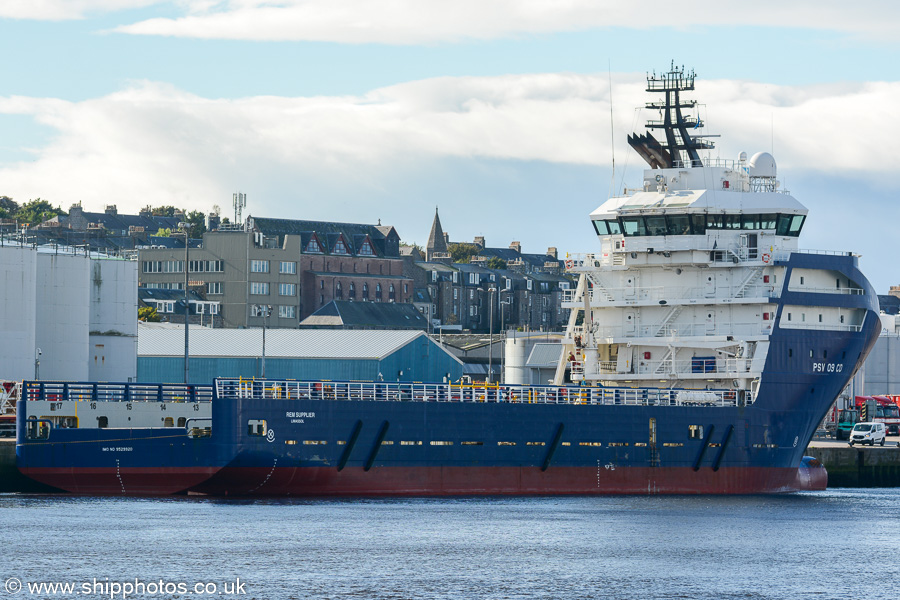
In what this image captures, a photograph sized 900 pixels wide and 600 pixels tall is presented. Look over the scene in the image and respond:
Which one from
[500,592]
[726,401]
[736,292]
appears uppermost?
[736,292]

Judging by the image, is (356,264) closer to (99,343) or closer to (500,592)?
(99,343)

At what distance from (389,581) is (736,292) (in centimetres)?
2555

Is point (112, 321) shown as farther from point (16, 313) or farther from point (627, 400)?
point (627, 400)

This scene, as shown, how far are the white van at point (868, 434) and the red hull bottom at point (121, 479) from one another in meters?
39.3

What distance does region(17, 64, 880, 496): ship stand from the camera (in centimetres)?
5075

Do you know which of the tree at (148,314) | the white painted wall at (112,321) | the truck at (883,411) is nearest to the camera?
the white painted wall at (112,321)

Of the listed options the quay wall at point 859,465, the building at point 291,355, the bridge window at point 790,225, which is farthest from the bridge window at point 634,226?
the building at point 291,355

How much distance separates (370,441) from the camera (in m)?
51.5

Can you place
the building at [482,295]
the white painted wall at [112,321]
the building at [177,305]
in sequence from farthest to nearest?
the building at [482,295]
the building at [177,305]
the white painted wall at [112,321]

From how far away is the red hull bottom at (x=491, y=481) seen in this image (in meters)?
50.8

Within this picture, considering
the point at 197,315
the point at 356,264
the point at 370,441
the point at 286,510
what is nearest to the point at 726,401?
the point at 370,441

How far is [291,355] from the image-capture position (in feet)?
306

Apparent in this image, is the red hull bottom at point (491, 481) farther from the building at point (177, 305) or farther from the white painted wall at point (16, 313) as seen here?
the building at point (177, 305)

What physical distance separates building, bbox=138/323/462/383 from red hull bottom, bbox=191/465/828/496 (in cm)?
3734
